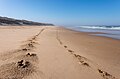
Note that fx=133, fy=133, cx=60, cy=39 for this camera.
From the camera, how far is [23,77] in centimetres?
279

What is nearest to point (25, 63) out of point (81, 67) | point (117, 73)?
point (81, 67)

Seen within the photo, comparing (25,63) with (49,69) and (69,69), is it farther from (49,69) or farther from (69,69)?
(69,69)

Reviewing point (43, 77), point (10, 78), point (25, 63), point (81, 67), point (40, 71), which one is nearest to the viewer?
point (10, 78)

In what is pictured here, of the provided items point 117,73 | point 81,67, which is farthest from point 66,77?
point 117,73

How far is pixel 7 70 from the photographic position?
9.91ft

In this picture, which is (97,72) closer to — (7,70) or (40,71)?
(40,71)

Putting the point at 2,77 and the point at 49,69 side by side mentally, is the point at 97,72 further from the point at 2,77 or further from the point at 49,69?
the point at 2,77

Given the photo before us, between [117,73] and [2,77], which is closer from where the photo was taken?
[2,77]

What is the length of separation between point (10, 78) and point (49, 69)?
1042mm

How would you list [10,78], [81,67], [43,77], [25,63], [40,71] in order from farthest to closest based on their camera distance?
[81,67] < [25,63] < [40,71] < [43,77] < [10,78]

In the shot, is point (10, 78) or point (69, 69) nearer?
point (10, 78)

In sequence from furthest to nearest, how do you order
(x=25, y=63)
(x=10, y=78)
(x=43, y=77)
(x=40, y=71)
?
(x=25, y=63) → (x=40, y=71) → (x=43, y=77) → (x=10, y=78)

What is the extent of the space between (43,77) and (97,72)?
4.88ft

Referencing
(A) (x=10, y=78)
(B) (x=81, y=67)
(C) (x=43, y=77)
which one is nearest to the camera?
(A) (x=10, y=78)
